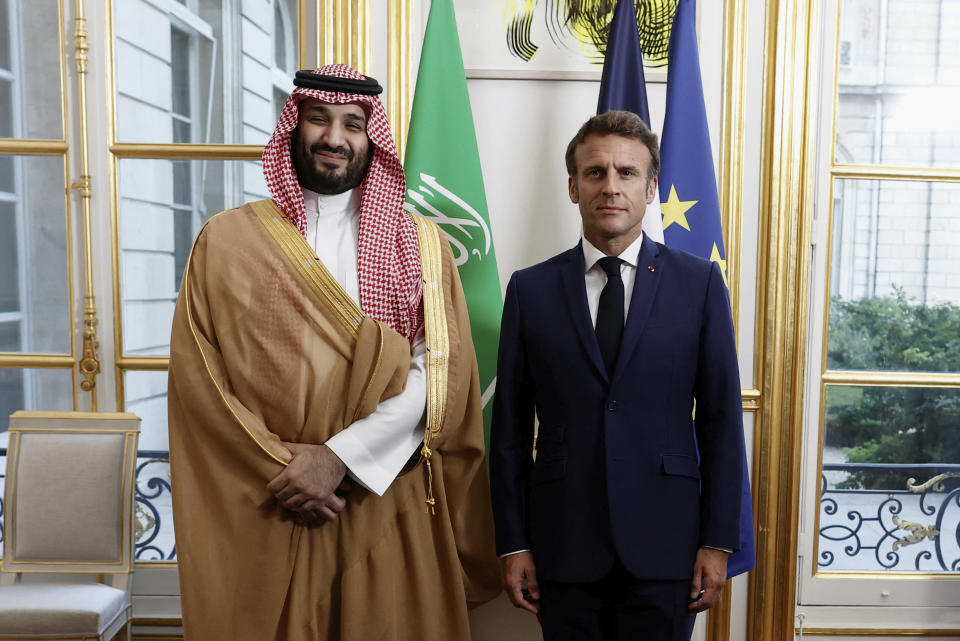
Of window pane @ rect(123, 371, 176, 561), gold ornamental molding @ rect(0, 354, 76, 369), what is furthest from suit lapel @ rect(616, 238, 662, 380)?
gold ornamental molding @ rect(0, 354, 76, 369)

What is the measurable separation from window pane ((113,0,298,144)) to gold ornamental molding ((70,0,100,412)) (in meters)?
0.11

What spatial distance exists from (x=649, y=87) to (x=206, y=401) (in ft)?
5.63

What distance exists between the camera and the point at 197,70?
2463 mm

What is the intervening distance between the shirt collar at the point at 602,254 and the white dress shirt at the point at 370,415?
43 cm

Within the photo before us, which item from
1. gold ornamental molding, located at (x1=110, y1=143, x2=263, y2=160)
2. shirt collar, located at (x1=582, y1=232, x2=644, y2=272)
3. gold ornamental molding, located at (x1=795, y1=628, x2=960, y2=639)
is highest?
gold ornamental molding, located at (x1=110, y1=143, x2=263, y2=160)

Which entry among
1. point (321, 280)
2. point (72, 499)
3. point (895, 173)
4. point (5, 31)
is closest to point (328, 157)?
point (321, 280)

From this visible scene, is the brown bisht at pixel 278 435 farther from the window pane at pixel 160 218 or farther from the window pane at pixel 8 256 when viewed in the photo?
the window pane at pixel 8 256

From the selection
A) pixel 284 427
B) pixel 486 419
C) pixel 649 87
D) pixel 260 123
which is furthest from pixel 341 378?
pixel 649 87

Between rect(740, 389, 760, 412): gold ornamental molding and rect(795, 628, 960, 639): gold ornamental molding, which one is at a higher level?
rect(740, 389, 760, 412): gold ornamental molding

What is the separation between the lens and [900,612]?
100 inches

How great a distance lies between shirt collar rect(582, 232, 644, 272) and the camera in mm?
1582

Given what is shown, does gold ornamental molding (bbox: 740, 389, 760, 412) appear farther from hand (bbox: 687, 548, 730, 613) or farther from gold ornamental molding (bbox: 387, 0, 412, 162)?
gold ornamental molding (bbox: 387, 0, 412, 162)

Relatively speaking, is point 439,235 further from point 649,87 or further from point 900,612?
point 900,612

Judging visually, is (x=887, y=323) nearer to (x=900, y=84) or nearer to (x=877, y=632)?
(x=900, y=84)
